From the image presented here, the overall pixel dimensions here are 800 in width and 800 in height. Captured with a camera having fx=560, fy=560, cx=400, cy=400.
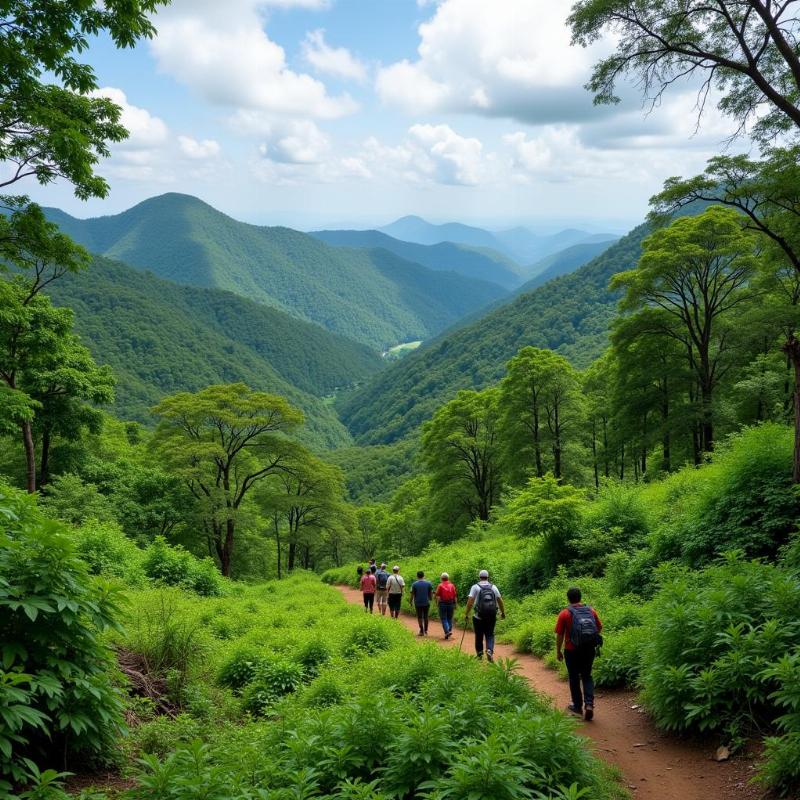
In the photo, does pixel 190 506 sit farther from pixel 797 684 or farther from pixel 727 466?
pixel 797 684

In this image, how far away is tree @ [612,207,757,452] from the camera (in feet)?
73.3

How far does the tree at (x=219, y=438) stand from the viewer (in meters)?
28.6

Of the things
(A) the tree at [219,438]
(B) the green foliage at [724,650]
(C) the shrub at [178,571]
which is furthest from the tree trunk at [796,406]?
(A) the tree at [219,438]

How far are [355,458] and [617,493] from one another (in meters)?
129

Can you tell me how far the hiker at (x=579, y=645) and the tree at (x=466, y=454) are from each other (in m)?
27.0

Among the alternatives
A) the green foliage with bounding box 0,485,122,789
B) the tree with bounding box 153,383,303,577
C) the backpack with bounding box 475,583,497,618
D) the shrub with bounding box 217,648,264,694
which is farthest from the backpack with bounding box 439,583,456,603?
the tree with bounding box 153,383,303,577

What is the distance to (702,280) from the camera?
2344 cm

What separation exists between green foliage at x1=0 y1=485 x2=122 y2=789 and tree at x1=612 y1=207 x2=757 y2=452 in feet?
77.1

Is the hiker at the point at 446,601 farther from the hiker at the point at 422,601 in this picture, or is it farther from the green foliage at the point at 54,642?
the green foliage at the point at 54,642

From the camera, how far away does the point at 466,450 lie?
3606cm

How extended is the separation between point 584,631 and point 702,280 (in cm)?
2035

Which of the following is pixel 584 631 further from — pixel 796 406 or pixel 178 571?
pixel 178 571

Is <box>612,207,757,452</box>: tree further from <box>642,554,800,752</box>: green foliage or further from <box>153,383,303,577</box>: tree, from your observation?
<box>153,383,303,577</box>: tree

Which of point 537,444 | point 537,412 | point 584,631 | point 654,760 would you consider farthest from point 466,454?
point 654,760
